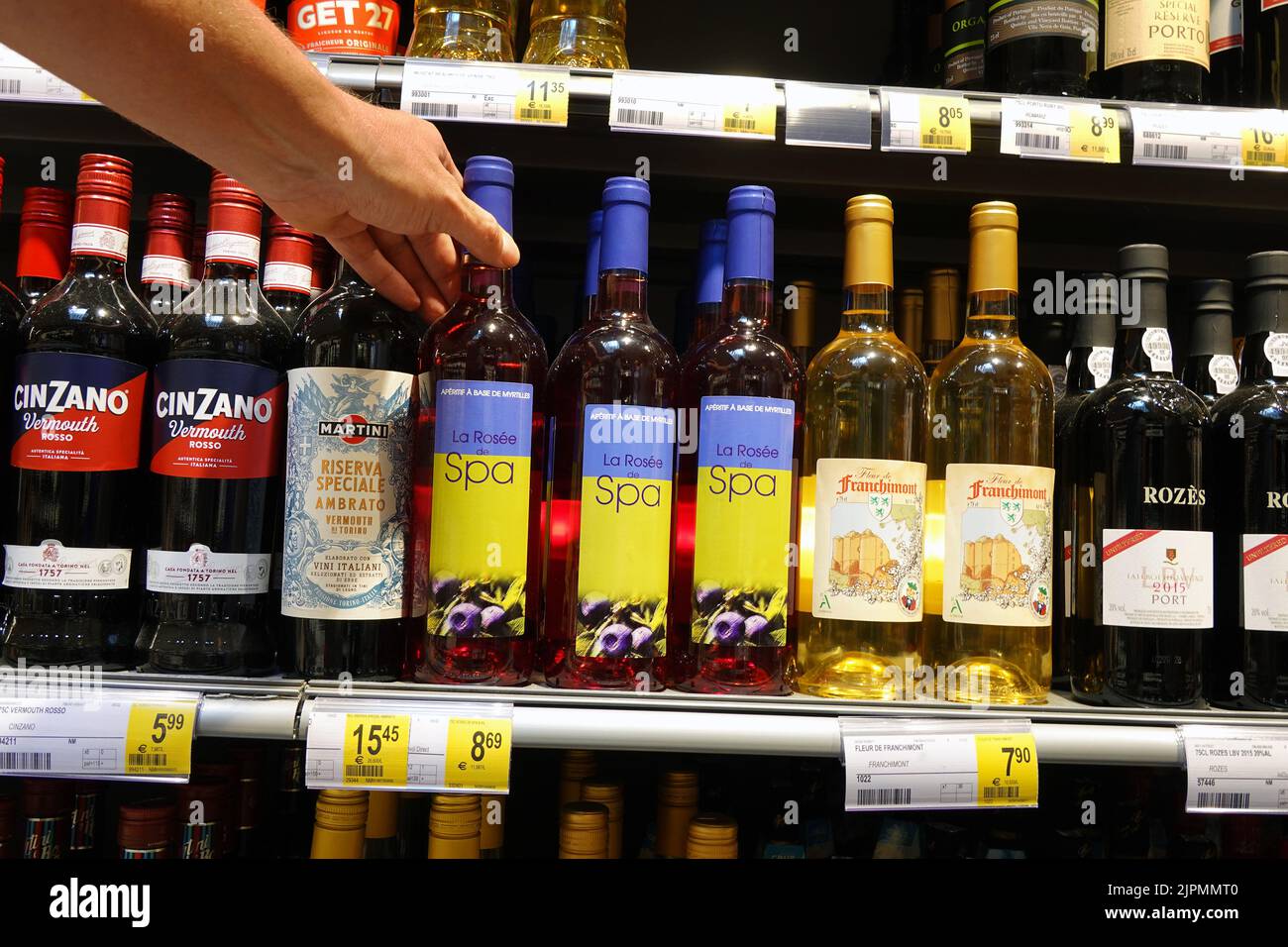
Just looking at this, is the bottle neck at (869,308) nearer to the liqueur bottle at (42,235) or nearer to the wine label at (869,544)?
the wine label at (869,544)

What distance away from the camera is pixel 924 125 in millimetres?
1074

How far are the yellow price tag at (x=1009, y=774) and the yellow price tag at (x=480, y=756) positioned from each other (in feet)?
1.64

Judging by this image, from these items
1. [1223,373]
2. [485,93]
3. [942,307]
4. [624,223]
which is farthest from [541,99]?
[1223,373]

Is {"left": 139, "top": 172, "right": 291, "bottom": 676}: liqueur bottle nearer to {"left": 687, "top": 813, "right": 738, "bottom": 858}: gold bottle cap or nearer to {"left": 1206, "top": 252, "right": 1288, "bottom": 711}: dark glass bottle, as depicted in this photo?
{"left": 687, "top": 813, "right": 738, "bottom": 858}: gold bottle cap

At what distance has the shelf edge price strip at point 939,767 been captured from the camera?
94cm

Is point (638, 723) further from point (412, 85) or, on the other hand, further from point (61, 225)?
point (61, 225)

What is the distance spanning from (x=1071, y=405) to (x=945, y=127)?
1.40ft

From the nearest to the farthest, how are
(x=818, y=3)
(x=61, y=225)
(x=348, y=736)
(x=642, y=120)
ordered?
(x=348, y=736), (x=642, y=120), (x=61, y=225), (x=818, y=3)

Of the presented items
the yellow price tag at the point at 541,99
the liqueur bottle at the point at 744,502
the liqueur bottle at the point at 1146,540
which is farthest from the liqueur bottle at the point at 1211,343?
the yellow price tag at the point at 541,99

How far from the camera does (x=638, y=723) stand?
920 millimetres

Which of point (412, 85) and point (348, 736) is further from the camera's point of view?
point (412, 85)

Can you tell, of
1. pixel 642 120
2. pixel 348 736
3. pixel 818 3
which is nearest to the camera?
pixel 348 736
